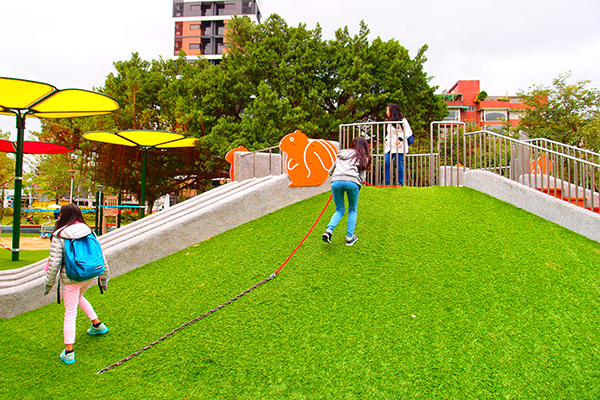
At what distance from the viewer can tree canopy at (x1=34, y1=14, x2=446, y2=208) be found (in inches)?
687

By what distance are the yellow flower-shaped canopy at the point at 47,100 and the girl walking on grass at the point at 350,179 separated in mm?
6008

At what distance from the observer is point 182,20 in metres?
55.3

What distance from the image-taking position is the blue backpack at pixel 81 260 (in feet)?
12.5

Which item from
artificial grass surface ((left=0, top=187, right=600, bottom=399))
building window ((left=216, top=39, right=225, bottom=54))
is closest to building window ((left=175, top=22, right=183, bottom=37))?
building window ((left=216, top=39, right=225, bottom=54))

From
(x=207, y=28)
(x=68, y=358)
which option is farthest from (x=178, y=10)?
(x=68, y=358)

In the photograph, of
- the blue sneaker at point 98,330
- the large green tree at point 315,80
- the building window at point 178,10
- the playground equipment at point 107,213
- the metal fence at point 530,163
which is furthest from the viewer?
the building window at point 178,10

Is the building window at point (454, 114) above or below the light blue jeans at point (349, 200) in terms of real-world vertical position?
above

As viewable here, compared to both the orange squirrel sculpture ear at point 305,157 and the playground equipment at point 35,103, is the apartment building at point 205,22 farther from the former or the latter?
the orange squirrel sculpture ear at point 305,157

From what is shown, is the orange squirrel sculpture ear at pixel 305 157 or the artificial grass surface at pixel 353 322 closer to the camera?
the artificial grass surface at pixel 353 322

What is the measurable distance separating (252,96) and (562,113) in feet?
62.6

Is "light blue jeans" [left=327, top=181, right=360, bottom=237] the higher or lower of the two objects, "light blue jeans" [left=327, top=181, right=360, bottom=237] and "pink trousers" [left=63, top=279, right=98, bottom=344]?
the higher

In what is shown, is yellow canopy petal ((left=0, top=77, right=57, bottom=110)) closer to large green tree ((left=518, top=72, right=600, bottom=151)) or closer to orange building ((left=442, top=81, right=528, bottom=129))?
large green tree ((left=518, top=72, right=600, bottom=151))

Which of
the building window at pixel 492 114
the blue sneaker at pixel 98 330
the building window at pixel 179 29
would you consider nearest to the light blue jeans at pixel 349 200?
the blue sneaker at pixel 98 330

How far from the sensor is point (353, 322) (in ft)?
13.0
